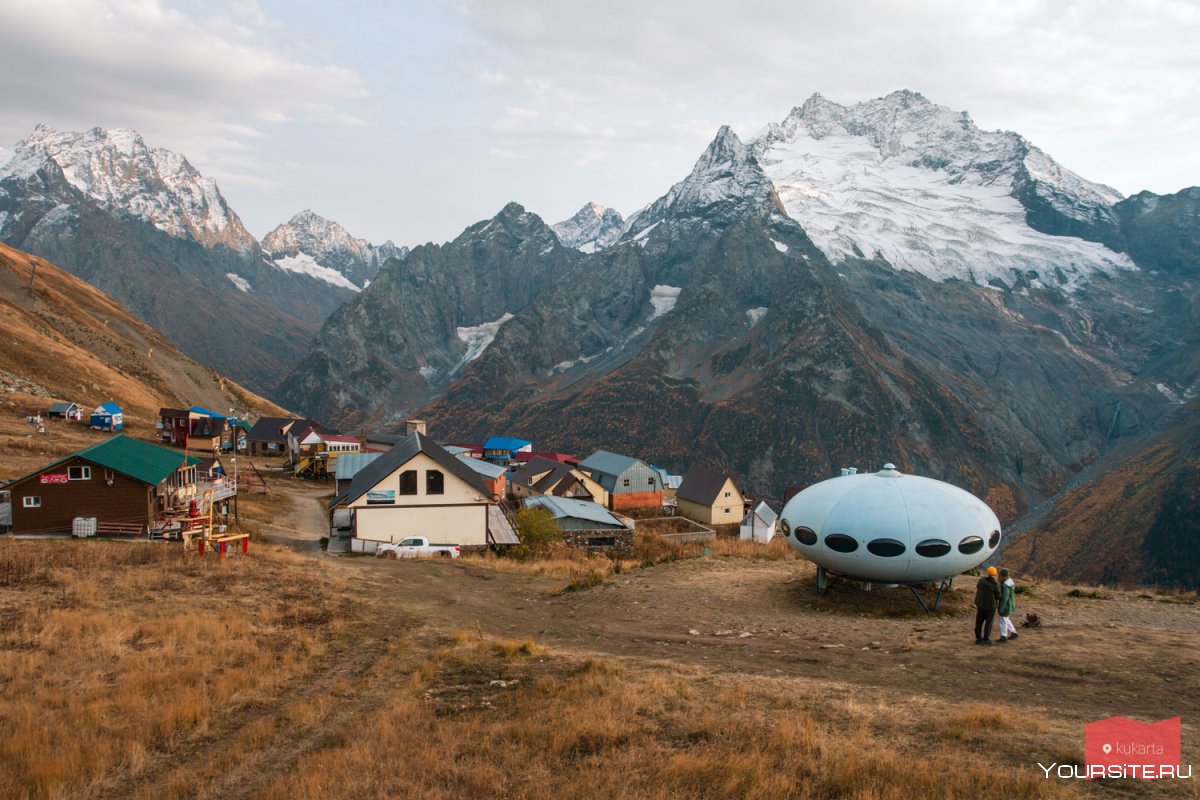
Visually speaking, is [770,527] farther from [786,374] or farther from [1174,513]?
[786,374]

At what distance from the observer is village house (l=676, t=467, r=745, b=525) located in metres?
76.4

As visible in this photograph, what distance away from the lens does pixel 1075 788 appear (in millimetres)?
9477

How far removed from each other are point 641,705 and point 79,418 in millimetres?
87116

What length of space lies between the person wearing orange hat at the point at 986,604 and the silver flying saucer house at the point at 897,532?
15.2 ft

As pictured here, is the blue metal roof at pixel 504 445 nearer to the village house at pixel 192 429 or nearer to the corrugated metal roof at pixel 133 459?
the village house at pixel 192 429

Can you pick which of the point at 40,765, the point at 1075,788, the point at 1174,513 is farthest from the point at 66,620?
the point at 1174,513

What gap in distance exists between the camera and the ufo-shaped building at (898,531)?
24078 millimetres

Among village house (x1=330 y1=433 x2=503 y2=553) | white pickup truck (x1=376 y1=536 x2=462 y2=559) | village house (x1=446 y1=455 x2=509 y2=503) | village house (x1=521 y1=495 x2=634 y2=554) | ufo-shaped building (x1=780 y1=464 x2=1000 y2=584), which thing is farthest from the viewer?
village house (x1=446 y1=455 x2=509 y2=503)

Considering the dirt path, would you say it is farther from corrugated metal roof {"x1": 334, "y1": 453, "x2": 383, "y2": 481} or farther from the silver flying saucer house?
corrugated metal roof {"x1": 334, "y1": 453, "x2": 383, "y2": 481}

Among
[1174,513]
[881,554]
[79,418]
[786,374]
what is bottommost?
[1174,513]

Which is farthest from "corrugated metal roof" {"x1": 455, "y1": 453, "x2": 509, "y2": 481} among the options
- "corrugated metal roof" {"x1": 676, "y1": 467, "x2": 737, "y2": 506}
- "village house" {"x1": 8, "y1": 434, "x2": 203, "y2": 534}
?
"village house" {"x1": 8, "y1": 434, "x2": 203, "y2": 534}

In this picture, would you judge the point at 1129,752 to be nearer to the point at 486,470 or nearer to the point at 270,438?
the point at 486,470

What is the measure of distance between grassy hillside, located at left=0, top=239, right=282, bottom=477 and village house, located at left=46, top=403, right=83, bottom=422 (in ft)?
8.15

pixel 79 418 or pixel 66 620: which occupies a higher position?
pixel 79 418
